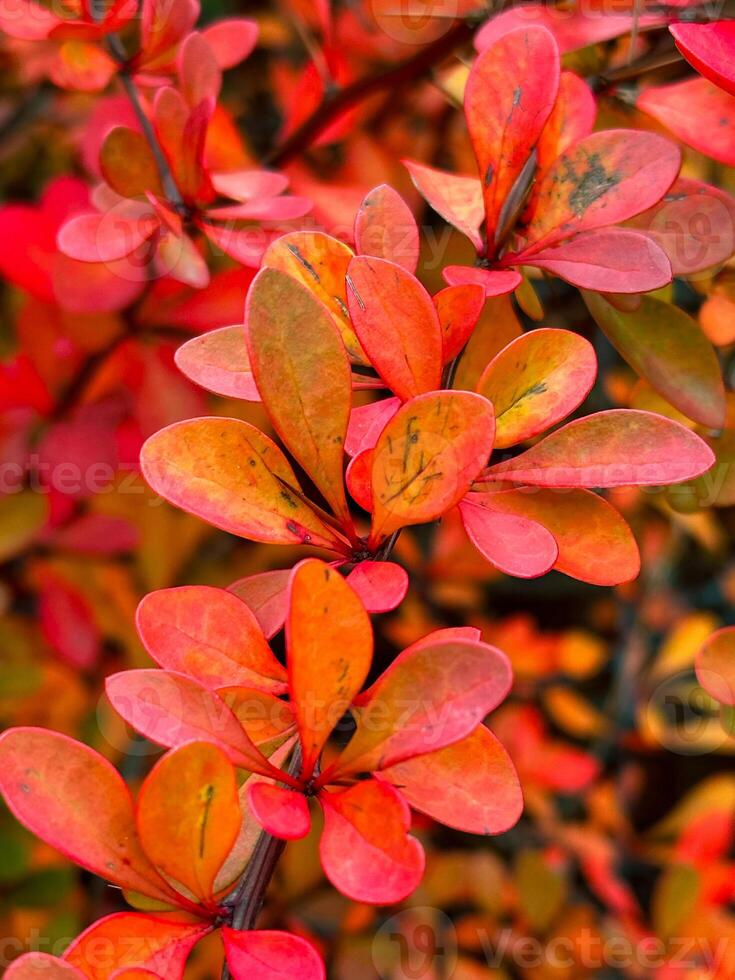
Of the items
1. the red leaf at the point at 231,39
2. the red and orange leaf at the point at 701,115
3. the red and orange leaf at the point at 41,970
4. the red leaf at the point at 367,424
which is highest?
the red leaf at the point at 231,39

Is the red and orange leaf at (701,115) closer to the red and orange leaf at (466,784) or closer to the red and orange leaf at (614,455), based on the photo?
the red and orange leaf at (614,455)

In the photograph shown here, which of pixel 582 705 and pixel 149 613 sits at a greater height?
pixel 149 613

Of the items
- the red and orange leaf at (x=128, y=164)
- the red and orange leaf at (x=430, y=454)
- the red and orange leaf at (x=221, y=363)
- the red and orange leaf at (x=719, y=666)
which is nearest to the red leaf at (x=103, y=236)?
the red and orange leaf at (x=128, y=164)

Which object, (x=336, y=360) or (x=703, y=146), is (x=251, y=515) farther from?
(x=703, y=146)

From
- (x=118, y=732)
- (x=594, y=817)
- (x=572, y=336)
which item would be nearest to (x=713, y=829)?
(x=594, y=817)

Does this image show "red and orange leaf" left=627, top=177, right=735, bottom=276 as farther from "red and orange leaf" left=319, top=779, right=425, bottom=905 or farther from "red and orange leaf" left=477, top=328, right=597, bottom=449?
"red and orange leaf" left=319, top=779, right=425, bottom=905
